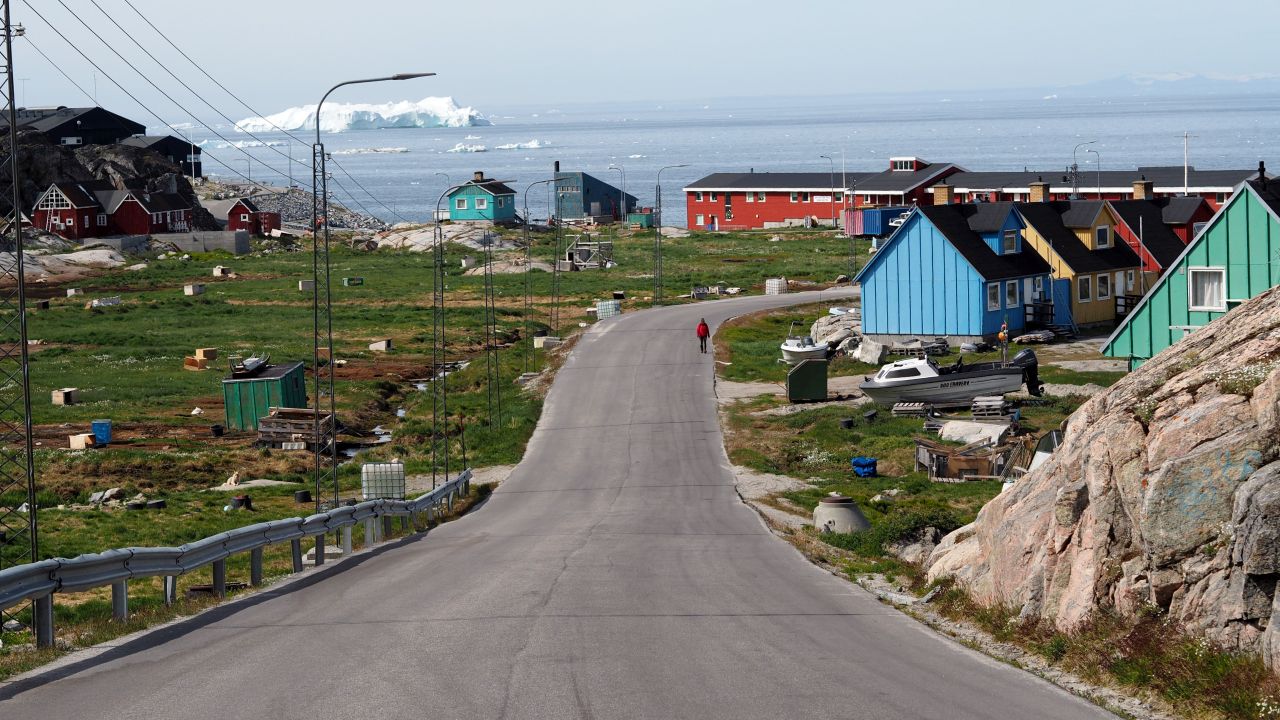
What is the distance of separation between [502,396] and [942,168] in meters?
70.0

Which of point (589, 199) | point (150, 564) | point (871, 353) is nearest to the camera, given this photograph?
point (150, 564)

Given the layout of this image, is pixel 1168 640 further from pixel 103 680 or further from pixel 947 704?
pixel 103 680

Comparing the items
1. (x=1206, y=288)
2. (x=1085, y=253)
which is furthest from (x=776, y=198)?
(x=1206, y=288)

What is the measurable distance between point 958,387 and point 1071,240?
21.6 metres

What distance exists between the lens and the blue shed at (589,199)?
142 m

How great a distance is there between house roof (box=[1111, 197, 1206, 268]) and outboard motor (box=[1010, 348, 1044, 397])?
24318 mm

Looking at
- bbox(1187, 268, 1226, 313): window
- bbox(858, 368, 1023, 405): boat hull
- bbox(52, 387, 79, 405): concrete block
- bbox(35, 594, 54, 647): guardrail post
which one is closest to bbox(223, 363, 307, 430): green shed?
bbox(52, 387, 79, 405): concrete block

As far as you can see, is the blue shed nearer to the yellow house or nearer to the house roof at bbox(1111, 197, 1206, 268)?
the house roof at bbox(1111, 197, 1206, 268)

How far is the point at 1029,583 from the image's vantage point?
14.1 metres

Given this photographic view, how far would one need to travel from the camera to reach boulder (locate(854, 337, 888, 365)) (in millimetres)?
54031

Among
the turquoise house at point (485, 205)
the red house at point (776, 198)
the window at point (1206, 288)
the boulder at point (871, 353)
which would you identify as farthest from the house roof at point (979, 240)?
the turquoise house at point (485, 205)

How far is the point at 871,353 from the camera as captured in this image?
54406 mm

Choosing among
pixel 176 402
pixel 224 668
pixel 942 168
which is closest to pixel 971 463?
pixel 224 668

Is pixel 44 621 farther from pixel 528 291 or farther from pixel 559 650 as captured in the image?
pixel 528 291
